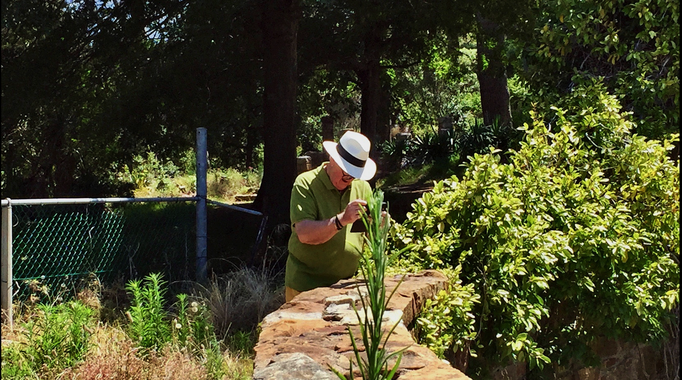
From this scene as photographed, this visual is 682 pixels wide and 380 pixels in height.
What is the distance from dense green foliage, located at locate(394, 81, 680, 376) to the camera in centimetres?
436

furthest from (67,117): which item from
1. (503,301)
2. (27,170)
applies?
(503,301)

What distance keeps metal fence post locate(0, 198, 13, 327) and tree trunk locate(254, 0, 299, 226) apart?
4.91 m

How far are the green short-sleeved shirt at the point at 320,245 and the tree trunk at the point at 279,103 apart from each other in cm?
637

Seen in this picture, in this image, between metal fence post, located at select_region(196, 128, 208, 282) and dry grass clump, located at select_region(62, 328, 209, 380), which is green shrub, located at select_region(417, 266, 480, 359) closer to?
dry grass clump, located at select_region(62, 328, 209, 380)

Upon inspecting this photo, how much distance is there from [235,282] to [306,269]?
116 inches

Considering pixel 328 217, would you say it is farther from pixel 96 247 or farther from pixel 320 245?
pixel 96 247

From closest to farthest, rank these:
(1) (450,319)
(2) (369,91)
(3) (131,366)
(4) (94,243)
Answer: (1) (450,319), (3) (131,366), (4) (94,243), (2) (369,91)

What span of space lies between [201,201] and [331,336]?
4351 mm

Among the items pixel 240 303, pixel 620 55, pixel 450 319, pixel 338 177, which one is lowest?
pixel 240 303

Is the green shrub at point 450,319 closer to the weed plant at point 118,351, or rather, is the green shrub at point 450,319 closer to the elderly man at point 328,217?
the elderly man at point 328,217

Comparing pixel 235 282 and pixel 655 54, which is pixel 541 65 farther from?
pixel 235 282

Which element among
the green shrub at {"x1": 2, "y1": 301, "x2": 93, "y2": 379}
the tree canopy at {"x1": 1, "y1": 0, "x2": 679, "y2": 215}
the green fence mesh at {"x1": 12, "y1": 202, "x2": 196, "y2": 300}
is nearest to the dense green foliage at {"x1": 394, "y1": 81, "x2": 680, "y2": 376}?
the tree canopy at {"x1": 1, "y1": 0, "x2": 679, "y2": 215}

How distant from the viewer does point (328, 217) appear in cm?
418

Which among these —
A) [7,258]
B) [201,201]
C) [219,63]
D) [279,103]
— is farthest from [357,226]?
[219,63]
